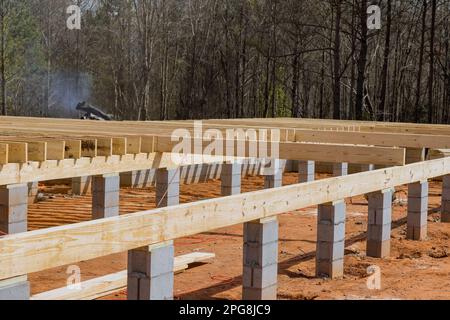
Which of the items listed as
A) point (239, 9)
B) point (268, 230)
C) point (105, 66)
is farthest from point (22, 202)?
point (105, 66)

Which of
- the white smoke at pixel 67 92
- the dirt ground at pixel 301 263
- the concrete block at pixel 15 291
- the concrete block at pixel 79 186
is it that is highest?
the white smoke at pixel 67 92

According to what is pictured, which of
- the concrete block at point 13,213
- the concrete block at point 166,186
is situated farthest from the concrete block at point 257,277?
the concrete block at point 166,186

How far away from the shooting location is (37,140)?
8.25 metres

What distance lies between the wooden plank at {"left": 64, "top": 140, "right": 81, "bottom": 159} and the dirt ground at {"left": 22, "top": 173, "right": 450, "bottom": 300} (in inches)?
51.5

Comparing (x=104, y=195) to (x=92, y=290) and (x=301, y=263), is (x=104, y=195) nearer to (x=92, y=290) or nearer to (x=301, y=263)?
(x=301, y=263)

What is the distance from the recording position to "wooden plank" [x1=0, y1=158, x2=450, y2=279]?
4.33 metres

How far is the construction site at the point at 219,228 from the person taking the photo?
5.14 meters

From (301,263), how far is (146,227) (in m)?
4.22

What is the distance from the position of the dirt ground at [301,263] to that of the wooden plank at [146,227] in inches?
40.0

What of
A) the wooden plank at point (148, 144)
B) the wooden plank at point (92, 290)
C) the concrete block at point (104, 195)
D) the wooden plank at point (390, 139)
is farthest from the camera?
the wooden plank at point (390, 139)

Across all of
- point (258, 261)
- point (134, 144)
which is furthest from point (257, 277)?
point (134, 144)

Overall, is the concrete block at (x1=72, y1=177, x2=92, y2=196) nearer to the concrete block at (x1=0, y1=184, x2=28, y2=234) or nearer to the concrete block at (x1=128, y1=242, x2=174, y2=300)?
the concrete block at (x1=0, y1=184, x2=28, y2=234)

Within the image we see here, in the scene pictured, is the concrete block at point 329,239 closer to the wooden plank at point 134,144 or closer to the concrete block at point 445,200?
the wooden plank at point 134,144
